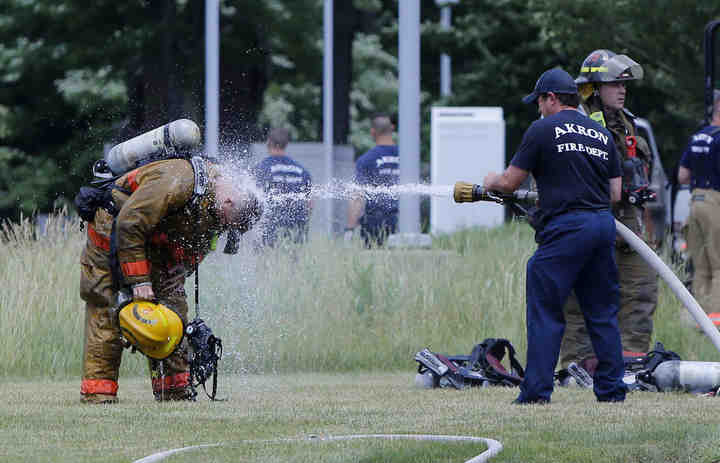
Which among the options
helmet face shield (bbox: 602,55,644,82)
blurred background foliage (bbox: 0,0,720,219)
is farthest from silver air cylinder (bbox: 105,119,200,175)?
blurred background foliage (bbox: 0,0,720,219)

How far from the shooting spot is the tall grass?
11.4m

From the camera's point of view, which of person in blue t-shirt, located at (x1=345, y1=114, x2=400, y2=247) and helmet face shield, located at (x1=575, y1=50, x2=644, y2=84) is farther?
person in blue t-shirt, located at (x1=345, y1=114, x2=400, y2=247)

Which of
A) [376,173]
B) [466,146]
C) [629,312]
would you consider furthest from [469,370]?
[466,146]

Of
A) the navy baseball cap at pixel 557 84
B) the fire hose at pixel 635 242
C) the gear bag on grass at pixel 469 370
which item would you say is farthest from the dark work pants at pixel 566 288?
the gear bag on grass at pixel 469 370

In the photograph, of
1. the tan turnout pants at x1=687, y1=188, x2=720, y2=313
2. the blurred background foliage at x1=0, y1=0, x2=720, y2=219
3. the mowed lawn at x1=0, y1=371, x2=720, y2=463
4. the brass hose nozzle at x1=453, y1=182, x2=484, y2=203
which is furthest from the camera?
the blurred background foliage at x1=0, y1=0, x2=720, y2=219

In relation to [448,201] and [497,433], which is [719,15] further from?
[497,433]

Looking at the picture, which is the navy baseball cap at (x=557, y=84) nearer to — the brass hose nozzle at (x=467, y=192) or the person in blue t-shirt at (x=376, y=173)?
the brass hose nozzle at (x=467, y=192)

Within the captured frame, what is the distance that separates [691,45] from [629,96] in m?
4.51

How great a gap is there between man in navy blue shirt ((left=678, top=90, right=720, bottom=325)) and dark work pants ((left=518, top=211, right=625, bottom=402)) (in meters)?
4.23

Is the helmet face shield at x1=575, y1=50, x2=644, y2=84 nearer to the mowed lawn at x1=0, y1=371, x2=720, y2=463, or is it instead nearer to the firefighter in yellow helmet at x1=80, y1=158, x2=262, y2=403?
the mowed lawn at x1=0, y1=371, x2=720, y2=463

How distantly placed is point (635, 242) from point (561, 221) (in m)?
0.66

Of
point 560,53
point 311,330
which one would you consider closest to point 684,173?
point 311,330

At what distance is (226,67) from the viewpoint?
31016 mm

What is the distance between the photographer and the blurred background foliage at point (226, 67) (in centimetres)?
2538
